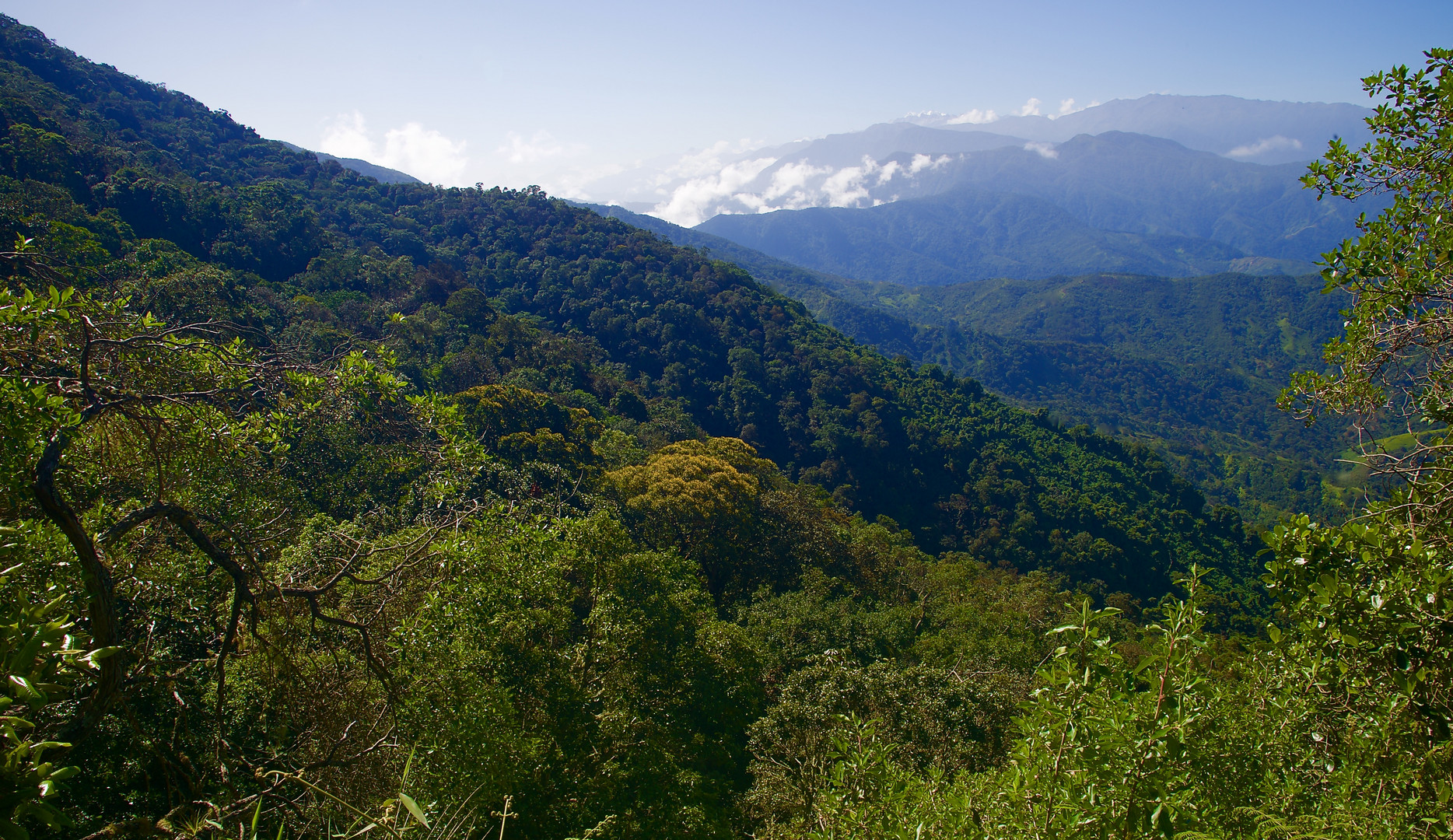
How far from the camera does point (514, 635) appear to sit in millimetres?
9391

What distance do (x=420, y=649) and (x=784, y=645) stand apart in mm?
10334

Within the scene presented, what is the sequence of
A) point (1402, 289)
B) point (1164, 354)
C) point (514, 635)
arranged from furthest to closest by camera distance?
1. point (1164, 354)
2. point (514, 635)
3. point (1402, 289)

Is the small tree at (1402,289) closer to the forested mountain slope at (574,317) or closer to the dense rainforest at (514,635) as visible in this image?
the dense rainforest at (514,635)

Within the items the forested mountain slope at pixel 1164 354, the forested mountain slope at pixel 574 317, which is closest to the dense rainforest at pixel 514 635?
the forested mountain slope at pixel 574 317

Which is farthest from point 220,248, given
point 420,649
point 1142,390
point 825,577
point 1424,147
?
point 1142,390

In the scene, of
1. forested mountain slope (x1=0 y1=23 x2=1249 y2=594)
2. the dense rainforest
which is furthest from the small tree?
forested mountain slope (x1=0 y1=23 x2=1249 y2=594)

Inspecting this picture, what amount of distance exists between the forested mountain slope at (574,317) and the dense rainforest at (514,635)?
9.59 ft

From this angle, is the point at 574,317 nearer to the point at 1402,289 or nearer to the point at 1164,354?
the point at 1402,289

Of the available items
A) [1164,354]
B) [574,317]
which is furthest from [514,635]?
[1164,354]

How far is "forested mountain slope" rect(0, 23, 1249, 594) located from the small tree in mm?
25147

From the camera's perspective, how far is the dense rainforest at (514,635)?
3.25 m

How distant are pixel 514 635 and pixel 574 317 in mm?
55771

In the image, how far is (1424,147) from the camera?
5.12m

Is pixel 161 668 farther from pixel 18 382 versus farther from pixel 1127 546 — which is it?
pixel 1127 546
